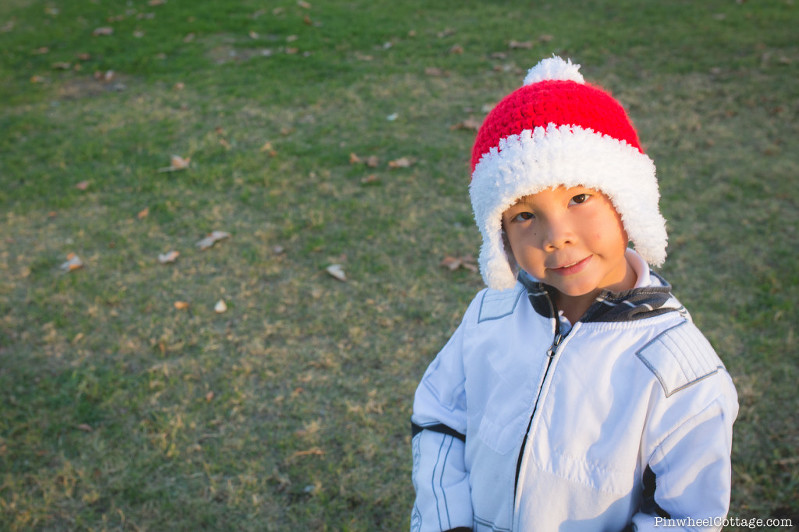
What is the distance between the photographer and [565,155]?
133 centimetres

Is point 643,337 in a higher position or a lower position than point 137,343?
higher

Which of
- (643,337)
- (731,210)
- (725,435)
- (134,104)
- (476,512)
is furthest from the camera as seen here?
(134,104)

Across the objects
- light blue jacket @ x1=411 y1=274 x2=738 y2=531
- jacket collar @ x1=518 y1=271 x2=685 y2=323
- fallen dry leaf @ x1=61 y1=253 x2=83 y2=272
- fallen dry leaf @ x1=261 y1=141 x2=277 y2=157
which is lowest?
fallen dry leaf @ x1=61 y1=253 x2=83 y2=272

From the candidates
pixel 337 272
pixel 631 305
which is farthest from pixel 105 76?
pixel 631 305

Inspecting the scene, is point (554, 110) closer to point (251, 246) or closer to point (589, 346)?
point (589, 346)

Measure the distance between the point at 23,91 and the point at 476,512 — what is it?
7942 millimetres

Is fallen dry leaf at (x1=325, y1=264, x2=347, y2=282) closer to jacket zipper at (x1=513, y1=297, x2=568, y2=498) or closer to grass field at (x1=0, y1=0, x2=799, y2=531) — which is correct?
grass field at (x1=0, y1=0, x2=799, y2=531)

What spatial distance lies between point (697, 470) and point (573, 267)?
1.60 feet

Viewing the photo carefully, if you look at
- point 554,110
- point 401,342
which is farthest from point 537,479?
point 401,342

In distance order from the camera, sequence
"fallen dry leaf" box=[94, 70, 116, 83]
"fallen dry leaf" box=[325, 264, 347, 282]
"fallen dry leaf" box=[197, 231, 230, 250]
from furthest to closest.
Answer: "fallen dry leaf" box=[94, 70, 116, 83] < "fallen dry leaf" box=[197, 231, 230, 250] < "fallen dry leaf" box=[325, 264, 347, 282]

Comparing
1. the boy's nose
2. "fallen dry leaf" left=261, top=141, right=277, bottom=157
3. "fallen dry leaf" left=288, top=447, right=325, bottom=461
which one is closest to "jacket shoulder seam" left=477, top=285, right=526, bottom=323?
the boy's nose

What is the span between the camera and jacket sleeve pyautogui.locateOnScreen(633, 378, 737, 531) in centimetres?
123

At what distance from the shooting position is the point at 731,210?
170 inches

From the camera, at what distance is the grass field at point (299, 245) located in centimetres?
283
